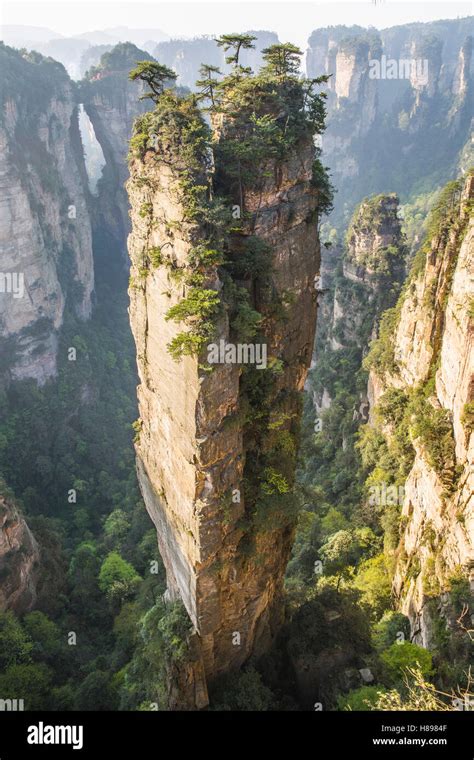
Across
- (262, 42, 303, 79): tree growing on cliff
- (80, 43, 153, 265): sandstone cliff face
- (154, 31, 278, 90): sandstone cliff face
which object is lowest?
(262, 42, 303, 79): tree growing on cliff

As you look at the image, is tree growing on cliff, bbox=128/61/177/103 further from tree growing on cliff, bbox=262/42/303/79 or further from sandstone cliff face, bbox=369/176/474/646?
sandstone cliff face, bbox=369/176/474/646

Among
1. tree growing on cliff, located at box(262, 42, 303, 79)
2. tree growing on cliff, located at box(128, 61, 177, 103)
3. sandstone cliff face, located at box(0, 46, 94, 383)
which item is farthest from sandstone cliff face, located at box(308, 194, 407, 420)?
tree growing on cliff, located at box(128, 61, 177, 103)

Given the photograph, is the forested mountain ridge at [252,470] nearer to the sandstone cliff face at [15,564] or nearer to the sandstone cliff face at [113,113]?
the sandstone cliff face at [15,564]

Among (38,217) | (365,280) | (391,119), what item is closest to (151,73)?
(365,280)

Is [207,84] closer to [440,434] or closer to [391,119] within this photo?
[440,434]

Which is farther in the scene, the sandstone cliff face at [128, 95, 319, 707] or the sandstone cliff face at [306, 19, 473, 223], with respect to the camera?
the sandstone cliff face at [306, 19, 473, 223]
